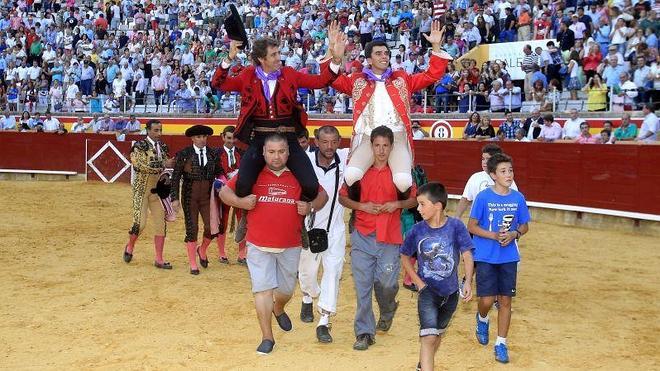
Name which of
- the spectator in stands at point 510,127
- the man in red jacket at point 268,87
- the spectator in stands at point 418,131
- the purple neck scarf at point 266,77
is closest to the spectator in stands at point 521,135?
the spectator in stands at point 510,127

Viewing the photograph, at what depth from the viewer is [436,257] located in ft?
16.1

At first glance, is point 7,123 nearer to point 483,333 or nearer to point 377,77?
point 377,77

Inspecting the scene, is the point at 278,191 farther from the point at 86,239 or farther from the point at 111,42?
the point at 111,42

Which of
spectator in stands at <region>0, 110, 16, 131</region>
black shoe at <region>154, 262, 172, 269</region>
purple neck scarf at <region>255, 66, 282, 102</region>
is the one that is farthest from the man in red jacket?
spectator in stands at <region>0, 110, 16, 131</region>

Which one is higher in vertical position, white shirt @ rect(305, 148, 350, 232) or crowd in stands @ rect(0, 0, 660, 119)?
crowd in stands @ rect(0, 0, 660, 119)

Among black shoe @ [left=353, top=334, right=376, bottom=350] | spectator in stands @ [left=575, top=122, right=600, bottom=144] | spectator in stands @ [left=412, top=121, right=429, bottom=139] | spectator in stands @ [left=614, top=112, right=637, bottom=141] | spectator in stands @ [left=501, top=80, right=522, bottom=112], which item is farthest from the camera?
spectator in stands @ [left=412, top=121, right=429, bottom=139]

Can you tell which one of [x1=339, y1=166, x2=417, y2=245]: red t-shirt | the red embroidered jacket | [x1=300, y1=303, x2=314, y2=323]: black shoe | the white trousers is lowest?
[x1=300, y1=303, x2=314, y2=323]: black shoe

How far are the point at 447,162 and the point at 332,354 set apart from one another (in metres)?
10.0

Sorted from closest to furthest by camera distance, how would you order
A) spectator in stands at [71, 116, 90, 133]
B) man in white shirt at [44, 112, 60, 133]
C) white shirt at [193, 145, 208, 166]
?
1. white shirt at [193, 145, 208, 166]
2. spectator in stands at [71, 116, 90, 133]
3. man in white shirt at [44, 112, 60, 133]

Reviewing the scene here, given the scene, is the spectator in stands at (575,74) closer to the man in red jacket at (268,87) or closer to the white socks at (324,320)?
the man in red jacket at (268,87)

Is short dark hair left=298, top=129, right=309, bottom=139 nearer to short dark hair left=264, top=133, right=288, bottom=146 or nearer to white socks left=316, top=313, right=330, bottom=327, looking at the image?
short dark hair left=264, top=133, right=288, bottom=146

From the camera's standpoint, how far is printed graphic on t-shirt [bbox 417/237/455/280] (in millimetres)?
4898

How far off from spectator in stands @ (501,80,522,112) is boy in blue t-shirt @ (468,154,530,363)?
10738mm

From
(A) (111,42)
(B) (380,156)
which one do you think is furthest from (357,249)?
(A) (111,42)
